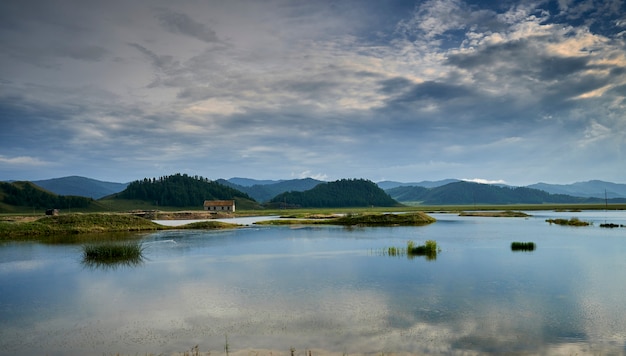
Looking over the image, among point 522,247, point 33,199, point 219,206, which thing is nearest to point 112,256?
point 522,247

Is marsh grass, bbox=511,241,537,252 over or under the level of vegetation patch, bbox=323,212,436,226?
under

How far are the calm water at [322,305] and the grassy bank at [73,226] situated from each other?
31041 mm

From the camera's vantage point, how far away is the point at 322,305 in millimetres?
22531

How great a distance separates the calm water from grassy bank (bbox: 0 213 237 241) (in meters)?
31.0

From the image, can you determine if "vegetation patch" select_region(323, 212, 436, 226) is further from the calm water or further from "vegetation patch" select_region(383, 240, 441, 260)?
the calm water

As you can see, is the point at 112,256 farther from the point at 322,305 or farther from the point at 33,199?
the point at 33,199

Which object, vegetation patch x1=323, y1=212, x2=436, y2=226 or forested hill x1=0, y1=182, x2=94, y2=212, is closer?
vegetation patch x1=323, y1=212, x2=436, y2=226

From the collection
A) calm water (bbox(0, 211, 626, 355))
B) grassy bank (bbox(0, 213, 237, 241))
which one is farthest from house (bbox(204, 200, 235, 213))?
calm water (bbox(0, 211, 626, 355))

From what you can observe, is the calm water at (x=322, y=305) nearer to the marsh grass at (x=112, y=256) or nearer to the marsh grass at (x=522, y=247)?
the marsh grass at (x=112, y=256)

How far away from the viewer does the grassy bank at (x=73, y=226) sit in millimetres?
68312

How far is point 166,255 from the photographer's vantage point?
44.8 metres

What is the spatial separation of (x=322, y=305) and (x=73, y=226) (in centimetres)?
6575

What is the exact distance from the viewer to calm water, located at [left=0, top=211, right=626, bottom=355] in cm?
1694

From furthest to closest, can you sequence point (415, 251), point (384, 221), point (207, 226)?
point (384, 221)
point (207, 226)
point (415, 251)
